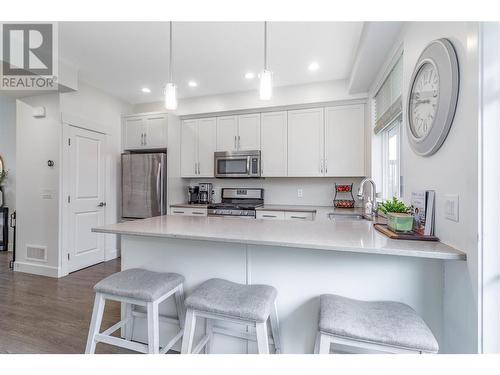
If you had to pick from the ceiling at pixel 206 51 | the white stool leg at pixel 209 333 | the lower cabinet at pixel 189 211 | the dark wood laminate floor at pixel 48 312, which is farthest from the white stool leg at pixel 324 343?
the lower cabinet at pixel 189 211

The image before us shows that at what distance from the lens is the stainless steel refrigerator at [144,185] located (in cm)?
364

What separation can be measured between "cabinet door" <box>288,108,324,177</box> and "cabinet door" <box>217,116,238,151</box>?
0.87 metres

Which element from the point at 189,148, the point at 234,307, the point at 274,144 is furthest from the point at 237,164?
the point at 234,307

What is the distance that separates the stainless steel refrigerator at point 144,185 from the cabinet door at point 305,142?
6.49 feet

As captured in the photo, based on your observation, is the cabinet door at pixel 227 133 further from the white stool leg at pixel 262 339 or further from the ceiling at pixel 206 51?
the white stool leg at pixel 262 339

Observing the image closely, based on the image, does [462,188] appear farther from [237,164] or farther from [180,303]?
[237,164]

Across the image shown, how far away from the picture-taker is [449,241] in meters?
1.16

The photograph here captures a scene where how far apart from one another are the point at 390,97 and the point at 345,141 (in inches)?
41.0

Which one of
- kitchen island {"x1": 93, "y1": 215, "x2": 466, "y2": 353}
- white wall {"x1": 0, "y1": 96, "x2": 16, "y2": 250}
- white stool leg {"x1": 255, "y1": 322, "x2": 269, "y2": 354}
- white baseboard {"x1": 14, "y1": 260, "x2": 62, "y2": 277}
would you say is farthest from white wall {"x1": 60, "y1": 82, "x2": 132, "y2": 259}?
white stool leg {"x1": 255, "y1": 322, "x2": 269, "y2": 354}

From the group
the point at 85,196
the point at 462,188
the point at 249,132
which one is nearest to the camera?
the point at 462,188

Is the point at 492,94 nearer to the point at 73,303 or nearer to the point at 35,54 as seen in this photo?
the point at 73,303

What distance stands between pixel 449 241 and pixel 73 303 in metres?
3.17

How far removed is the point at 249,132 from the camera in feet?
12.2

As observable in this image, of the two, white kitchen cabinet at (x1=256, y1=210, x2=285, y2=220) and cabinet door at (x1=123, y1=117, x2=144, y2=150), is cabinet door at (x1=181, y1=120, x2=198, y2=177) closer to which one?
cabinet door at (x1=123, y1=117, x2=144, y2=150)
